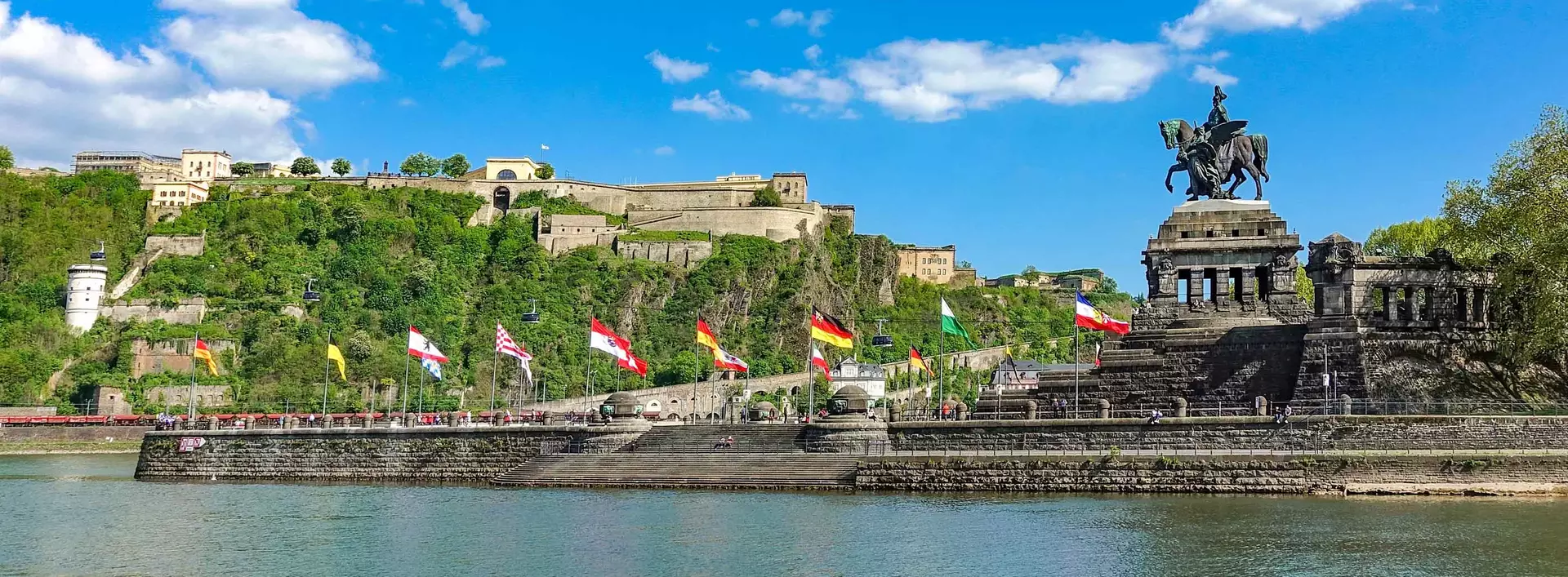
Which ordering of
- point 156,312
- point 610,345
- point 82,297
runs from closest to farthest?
point 610,345 → point 82,297 → point 156,312

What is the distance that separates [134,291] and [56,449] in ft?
96.7

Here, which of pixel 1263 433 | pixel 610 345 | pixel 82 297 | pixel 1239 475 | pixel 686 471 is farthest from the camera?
pixel 82 297

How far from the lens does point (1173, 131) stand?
5734cm

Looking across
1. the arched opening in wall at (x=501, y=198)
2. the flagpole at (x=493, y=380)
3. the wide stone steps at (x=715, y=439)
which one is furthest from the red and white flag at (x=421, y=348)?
the arched opening in wall at (x=501, y=198)

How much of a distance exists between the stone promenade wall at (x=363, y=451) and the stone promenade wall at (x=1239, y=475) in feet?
38.2

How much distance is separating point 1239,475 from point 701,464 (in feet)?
54.2

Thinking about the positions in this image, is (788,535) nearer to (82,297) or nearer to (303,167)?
(82,297)

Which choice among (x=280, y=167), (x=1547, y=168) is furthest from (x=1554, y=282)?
(x=280, y=167)

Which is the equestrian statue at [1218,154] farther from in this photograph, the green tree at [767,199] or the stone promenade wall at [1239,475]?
the green tree at [767,199]

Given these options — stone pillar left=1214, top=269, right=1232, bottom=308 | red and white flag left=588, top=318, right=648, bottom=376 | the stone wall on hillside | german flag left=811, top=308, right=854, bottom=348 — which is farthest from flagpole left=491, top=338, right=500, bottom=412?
stone pillar left=1214, top=269, right=1232, bottom=308

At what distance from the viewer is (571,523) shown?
1475 inches

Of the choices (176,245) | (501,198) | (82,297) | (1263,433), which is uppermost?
(501,198)

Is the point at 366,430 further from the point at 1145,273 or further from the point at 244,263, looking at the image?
the point at 244,263

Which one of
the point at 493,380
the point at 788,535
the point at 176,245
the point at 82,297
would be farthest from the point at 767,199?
the point at 788,535
